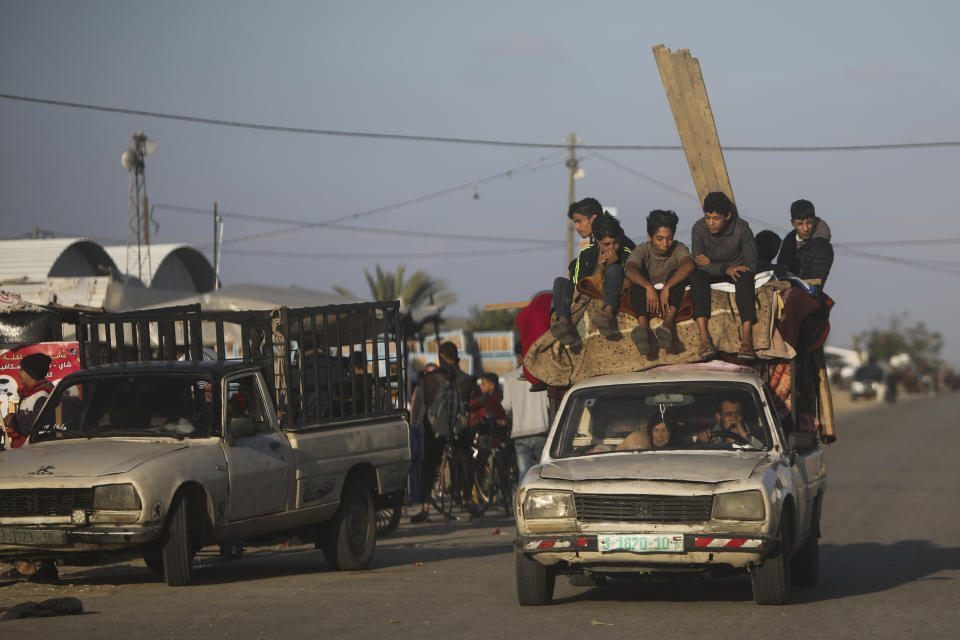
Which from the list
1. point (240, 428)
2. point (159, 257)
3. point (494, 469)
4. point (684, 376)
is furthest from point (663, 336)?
point (159, 257)

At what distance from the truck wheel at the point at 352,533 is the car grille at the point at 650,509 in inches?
146

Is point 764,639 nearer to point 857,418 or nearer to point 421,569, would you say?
point 421,569

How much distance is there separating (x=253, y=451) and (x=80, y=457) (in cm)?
145

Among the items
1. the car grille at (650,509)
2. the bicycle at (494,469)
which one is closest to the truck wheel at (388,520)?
the bicycle at (494,469)

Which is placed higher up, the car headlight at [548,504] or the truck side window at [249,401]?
the truck side window at [249,401]

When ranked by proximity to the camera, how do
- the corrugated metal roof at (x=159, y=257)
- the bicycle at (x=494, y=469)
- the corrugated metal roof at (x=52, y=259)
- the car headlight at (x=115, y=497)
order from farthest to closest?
1. the corrugated metal roof at (x=159, y=257)
2. the corrugated metal roof at (x=52, y=259)
3. the bicycle at (x=494, y=469)
4. the car headlight at (x=115, y=497)

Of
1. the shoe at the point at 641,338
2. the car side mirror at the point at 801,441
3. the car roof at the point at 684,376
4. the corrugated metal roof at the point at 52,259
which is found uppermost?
the corrugated metal roof at the point at 52,259

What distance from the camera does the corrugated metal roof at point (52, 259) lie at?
3116 centimetres

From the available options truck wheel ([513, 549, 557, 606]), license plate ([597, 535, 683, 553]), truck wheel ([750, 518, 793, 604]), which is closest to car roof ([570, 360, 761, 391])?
truck wheel ([750, 518, 793, 604])

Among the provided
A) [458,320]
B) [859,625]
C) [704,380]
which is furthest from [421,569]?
[458,320]

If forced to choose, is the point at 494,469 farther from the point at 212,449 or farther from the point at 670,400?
the point at 670,400

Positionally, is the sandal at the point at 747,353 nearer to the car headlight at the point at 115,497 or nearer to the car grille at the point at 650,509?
the car grille at the point at 650,509

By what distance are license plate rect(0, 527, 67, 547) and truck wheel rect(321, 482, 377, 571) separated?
2.86 metres

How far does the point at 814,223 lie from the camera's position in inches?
483
